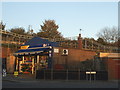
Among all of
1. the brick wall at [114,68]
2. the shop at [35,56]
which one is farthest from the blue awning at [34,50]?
the brick wall at [114,68]

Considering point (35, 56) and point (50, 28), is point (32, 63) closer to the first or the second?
point (35, 56)

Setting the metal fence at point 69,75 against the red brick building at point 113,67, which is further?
the red brick building at point 113,67

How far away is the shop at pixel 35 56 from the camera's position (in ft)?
125

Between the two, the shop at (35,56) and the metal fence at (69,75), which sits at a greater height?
the shop at (35,56)

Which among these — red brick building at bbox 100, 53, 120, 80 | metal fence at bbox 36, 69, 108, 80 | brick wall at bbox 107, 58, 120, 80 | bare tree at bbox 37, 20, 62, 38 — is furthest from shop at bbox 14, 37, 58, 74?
bare tree at bbox 37, 20, 62, 38

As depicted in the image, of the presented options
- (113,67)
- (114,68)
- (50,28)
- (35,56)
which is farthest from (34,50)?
(50,28)

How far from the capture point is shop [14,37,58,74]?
38.0 metres

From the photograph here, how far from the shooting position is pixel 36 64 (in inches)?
1572

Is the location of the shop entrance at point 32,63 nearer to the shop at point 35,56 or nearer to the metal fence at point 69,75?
the shop at point 35,56

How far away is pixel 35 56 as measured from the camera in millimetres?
40531

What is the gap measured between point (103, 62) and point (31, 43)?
1352cm

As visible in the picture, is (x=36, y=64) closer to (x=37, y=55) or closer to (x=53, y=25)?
(x=37, y=55)

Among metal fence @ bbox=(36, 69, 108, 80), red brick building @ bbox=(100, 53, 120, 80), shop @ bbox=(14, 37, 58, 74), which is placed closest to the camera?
metal fence @ bbox=(36, 69, 108, 80)

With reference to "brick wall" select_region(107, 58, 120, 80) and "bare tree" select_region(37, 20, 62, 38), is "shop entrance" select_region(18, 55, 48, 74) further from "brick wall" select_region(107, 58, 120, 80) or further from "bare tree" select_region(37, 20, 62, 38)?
"bare tree" select_region(37, 20, 62, 38)
